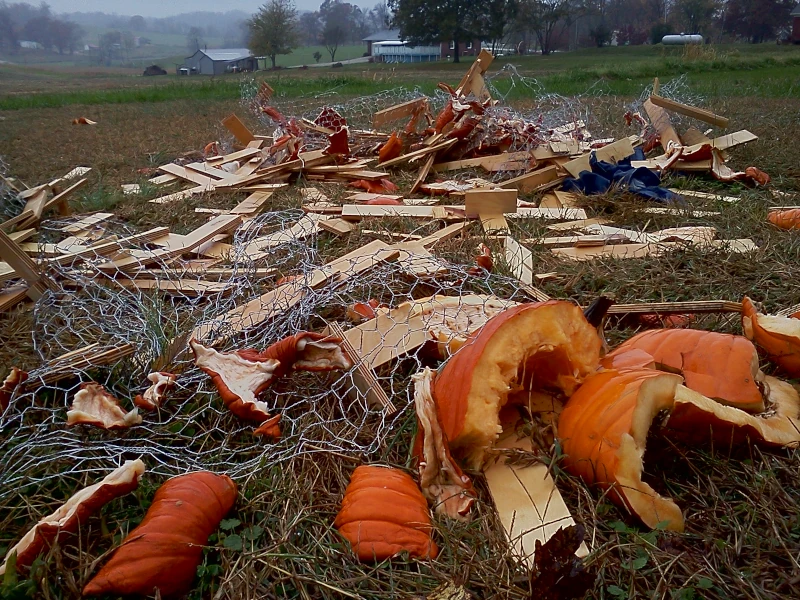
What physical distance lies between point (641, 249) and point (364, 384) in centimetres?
274

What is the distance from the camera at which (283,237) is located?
473 cm

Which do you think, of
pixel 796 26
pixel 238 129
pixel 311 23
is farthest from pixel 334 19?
pixel 238 129

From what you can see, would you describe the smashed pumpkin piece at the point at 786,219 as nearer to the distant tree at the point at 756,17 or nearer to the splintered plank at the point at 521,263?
the splintered plank at the point at 521,263

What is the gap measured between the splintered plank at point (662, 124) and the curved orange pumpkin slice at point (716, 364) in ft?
18.3

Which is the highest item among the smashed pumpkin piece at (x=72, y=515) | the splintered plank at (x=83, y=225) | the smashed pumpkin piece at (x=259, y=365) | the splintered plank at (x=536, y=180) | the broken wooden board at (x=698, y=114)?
the broken wooden board at (x=698, y=114)

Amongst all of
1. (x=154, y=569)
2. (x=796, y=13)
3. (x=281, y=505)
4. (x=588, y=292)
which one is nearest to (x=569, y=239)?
(x=588, y=292)

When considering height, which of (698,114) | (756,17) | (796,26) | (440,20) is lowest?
(698,114)

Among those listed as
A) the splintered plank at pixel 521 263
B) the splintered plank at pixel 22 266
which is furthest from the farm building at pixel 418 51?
the splintered plank at pixel 22 266

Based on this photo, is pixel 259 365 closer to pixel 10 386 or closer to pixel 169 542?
pixel 169 542

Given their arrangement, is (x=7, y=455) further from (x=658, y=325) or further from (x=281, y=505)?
(x=658, y=325)

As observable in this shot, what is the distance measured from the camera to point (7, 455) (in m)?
2.40

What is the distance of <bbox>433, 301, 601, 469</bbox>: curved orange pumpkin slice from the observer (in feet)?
6.52

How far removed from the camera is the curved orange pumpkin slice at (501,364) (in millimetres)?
1988

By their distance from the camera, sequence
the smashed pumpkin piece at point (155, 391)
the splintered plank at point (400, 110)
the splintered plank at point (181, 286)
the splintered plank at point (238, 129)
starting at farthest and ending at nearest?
the splintered plank at point (238, 129) < the splintered plank at point (400, 110) < the splintered plank at point (181, 286) < the smashed pumpkin piece at point (155, 391)
